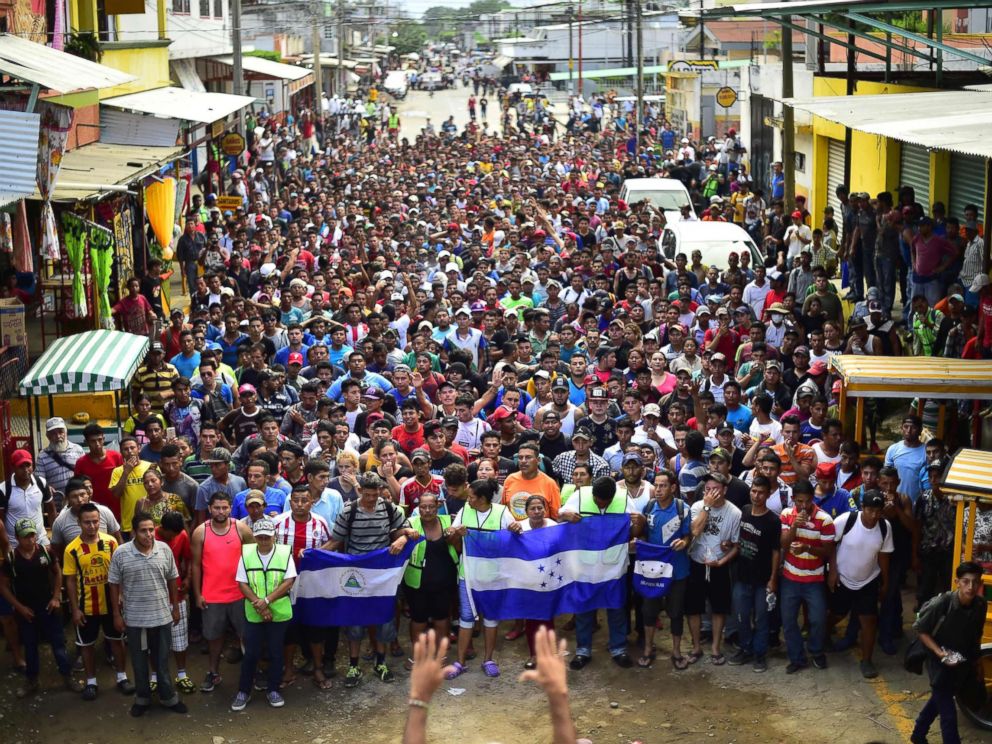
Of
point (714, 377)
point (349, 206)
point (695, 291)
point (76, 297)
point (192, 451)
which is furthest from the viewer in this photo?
point (349, 206)

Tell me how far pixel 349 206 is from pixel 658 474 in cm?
1807

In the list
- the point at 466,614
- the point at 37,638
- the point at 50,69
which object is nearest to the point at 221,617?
the point at 37,638

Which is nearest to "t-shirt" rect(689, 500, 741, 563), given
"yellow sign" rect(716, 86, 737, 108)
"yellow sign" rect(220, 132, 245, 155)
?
"yellow sign" rect(220, 132, 245, 155)

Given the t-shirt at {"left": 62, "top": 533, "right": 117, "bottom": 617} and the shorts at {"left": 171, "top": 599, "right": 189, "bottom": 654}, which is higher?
the t-shirt at {"left": 62, "top": 533, "right": 117, "bottom": 617}

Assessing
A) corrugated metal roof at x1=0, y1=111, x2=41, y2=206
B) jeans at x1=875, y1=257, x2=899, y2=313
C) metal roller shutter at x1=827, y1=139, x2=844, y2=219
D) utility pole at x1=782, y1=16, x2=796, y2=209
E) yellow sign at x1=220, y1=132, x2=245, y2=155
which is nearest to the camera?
corrugated metal roof at x1=0, y1=111, x2=41, y2=206

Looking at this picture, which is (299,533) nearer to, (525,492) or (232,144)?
(525,492)


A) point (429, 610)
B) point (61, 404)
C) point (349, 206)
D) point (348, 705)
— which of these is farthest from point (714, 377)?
point (349, 206)

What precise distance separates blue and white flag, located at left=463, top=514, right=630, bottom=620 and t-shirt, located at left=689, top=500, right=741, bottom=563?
0.52 metres

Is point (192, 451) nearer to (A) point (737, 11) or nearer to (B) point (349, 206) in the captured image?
(A) point (737, 11)

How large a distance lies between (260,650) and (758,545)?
3.56 meters

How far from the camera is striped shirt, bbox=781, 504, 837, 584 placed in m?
10.0

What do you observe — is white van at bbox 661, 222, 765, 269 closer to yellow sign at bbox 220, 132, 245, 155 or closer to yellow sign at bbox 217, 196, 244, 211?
yellow sign at bbox 217, 196, 244, 211

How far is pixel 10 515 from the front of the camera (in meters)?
10.5

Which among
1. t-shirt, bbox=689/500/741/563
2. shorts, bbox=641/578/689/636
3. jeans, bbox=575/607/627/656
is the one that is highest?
t-shirt, bbox=689/500/741/563
